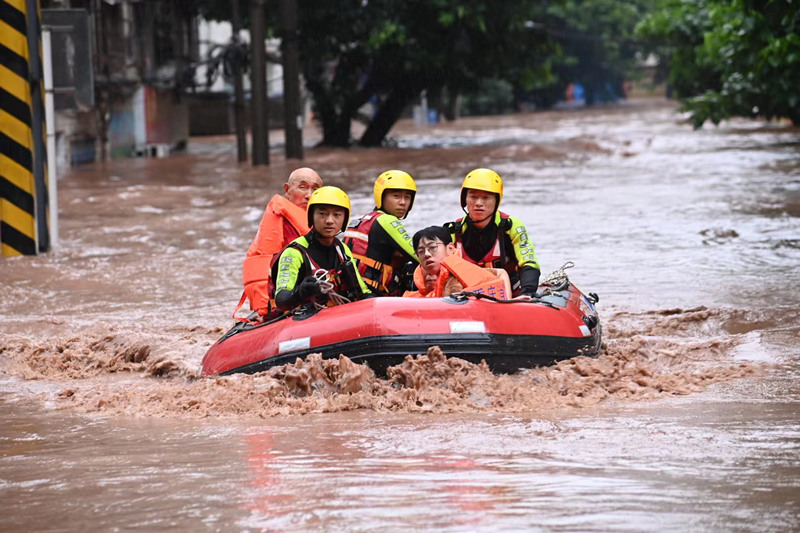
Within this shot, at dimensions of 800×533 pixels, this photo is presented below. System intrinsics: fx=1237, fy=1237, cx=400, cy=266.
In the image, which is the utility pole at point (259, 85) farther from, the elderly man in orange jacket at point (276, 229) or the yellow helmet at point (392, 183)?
the yellow helmet at point (392, 183)

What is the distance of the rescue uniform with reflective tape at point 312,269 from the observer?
7.29m

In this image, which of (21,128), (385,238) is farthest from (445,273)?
(21,128)

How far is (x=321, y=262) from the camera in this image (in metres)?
7.41

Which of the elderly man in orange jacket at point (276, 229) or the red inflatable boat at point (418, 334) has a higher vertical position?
the elderly man in orange jacket at point (276, 229)

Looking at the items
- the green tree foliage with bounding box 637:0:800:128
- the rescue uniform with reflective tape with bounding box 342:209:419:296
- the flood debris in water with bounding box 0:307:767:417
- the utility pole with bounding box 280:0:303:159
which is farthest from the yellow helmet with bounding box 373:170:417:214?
the utility pole with bounding box 280:0:303:159

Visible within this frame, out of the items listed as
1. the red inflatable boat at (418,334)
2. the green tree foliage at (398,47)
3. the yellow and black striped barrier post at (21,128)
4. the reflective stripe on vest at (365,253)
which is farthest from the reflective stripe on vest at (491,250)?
the green tree foliage at (398,47)

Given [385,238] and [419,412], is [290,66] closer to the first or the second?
[385,238]

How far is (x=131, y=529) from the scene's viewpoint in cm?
455

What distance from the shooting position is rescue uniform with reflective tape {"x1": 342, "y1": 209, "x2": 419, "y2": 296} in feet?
25.6

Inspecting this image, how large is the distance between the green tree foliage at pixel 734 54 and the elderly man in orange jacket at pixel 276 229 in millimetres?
5445

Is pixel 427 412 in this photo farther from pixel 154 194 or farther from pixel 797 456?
pixel 154 194

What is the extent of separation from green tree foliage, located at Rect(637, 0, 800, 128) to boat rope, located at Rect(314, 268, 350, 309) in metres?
6.20

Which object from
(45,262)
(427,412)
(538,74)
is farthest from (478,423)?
(538,74)

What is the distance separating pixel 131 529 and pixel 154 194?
52.5 ft
